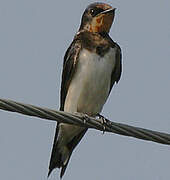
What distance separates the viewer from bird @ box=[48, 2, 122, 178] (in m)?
5.78

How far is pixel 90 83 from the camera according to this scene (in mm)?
5805

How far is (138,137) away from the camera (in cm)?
418

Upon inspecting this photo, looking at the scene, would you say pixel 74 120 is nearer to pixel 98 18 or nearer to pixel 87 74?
pixel 87 74

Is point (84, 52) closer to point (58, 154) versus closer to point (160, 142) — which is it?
point (58, 154)

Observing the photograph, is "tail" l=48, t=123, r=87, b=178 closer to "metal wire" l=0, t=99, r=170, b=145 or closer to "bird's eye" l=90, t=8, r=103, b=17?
"bird's eye" l=90, t=8, r=103, b=17

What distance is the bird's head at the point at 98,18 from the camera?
20.4ft

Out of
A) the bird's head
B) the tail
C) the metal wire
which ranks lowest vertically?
the tail

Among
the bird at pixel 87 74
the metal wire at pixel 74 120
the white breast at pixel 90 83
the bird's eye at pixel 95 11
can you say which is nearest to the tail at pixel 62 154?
A: the bird at pixel 87 74

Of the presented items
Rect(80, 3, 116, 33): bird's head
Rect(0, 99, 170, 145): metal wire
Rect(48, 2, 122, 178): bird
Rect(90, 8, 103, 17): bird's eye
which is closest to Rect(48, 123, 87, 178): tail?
Rect(48, 2, 122, 178): bird

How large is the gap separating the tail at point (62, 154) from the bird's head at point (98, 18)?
1065mm

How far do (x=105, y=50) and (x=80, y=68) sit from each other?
0.30 m

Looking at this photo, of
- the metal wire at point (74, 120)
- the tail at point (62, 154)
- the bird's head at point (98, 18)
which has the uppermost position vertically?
the bird's head at point (98, 18)

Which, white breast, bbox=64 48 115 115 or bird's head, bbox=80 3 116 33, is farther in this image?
bird's head, bbox=80 3 116 33

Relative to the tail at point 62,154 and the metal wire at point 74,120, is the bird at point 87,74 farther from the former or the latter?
the metal wire at point 74,120
